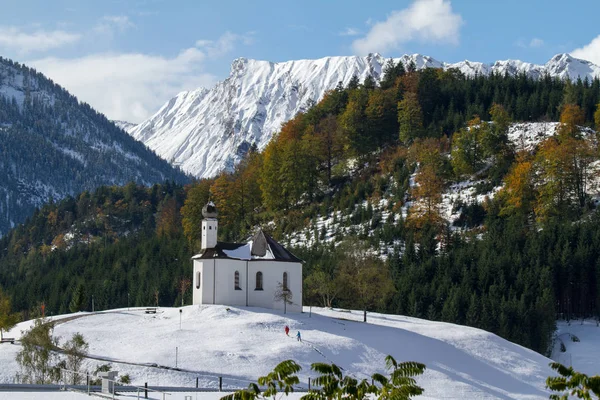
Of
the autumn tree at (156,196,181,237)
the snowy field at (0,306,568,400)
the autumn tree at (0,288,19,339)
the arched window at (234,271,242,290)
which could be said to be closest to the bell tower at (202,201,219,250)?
the arched window at (234,271,242,290)

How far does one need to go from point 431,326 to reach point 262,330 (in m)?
16.5

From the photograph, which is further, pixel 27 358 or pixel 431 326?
pixel 431 326

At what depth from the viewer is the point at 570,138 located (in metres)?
125

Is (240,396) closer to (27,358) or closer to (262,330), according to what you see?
(27,358)

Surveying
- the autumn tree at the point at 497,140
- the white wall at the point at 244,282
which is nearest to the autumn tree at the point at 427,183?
the autumn tree at the point at 497,140

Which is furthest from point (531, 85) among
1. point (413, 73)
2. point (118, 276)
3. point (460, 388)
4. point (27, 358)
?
point (27, 358)

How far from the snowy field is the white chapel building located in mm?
2870

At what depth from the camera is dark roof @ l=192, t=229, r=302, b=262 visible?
87.2 m

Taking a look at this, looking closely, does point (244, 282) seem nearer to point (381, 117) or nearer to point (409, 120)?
point (409, 120)

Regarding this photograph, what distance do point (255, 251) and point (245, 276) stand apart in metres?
2.85

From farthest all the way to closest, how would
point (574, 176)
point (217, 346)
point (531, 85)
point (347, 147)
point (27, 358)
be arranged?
point (531, 85)
point (347, 147)
point (574, 176)
point (217, 346)
point (27, 358)

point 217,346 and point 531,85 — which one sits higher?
point 531,85

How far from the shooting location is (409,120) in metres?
146

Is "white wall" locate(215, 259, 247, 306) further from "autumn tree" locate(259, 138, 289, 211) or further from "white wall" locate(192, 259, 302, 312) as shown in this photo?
"autumn tree" locate(259, 138, 289, 211)
